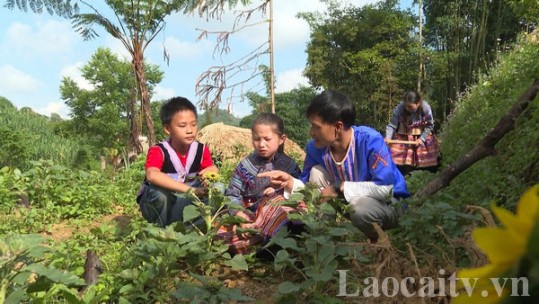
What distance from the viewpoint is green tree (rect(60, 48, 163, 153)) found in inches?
1093

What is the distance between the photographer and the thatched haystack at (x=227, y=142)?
24.7 feet

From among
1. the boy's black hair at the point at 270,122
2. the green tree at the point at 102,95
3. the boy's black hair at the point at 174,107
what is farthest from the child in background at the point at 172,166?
the green tree at the point at 102,95

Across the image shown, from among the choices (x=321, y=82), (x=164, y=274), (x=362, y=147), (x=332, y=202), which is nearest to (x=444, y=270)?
(x=332, y=202)

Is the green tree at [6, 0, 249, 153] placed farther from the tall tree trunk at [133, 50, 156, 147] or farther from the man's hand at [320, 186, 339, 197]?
the man's hand at [320, 186, 339, 197]

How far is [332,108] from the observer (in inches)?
107

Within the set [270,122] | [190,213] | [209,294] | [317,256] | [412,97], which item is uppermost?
[412,97]

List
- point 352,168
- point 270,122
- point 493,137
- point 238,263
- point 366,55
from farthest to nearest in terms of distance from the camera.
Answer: point 366,55 → point 270,122 → point 352,168 → point 238,263 → point 493,137

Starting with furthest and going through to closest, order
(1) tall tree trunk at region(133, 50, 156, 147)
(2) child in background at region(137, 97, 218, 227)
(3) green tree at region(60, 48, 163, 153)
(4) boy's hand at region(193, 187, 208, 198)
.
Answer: (3) green tree at region(60, 48, 163, 153) → (1) tall tree trunk at region(133, 50, 156, 147) → (2) child in background at region(137, 97, 218, 227) → (4) boy's hand at region(193, 187, 208, 198)

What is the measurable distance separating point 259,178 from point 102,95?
27569 mm

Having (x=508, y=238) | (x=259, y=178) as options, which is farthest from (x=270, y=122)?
(x=508, y=238)

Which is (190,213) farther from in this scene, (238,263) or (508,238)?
(508,238)

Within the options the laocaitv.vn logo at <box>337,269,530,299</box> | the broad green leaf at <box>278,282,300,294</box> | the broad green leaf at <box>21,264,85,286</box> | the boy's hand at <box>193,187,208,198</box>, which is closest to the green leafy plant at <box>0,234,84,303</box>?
the broad green leaf at <box>21,264,85,286</box>

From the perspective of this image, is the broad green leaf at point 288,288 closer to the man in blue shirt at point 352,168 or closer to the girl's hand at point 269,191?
Answer: the man in blue shirt at point 352,168

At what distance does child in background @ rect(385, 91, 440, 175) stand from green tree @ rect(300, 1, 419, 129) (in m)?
14.8
